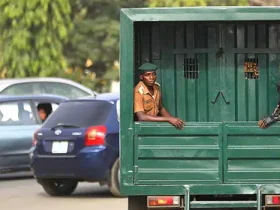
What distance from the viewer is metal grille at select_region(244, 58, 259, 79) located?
12.6m

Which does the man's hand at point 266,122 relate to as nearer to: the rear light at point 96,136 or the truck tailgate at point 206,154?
the truck tailgate at point 206,154

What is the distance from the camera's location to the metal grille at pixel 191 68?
12625 mm

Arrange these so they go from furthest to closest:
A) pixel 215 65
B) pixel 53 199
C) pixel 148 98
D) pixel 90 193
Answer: pixel 90 193
pixel 53 199
pixel 215 65
pixel 148 98

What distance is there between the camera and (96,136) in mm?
17109

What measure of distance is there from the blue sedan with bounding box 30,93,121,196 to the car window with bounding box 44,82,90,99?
295 inches

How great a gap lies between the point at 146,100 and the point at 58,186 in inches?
260

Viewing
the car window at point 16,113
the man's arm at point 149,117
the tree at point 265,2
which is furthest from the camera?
the tree at point 265,2

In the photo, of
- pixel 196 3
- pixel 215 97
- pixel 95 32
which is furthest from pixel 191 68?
pixel 95 32

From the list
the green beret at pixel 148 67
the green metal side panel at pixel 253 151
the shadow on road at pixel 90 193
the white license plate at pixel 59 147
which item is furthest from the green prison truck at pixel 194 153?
the shadow on road at pixel 90 193

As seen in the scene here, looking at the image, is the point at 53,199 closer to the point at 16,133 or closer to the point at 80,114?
the point at 80,114

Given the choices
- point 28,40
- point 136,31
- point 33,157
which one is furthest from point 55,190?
point 28,40

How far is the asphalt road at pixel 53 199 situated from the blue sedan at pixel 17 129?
395mm

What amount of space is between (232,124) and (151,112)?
996 mm

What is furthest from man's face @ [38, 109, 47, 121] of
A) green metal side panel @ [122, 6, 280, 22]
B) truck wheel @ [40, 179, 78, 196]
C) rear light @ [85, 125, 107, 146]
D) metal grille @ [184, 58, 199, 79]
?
green metal side panel @ [122, 6, 280, 22]
